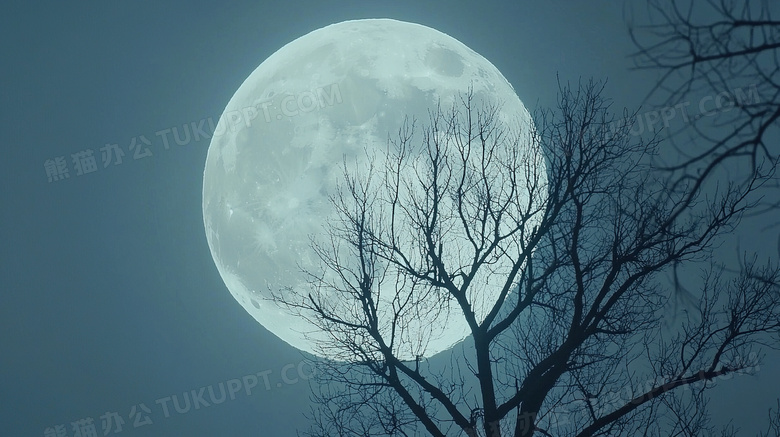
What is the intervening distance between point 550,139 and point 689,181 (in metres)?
5.14

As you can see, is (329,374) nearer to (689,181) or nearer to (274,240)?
(274,240)

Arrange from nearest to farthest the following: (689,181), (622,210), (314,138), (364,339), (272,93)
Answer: (689,181) < (622,210) < (364,339) < (314,138) < (272,93)

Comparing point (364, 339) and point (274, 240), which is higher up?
point (274, 240)

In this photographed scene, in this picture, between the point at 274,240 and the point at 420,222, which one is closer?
the point at 420,222

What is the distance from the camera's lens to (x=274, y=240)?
40.0 ft

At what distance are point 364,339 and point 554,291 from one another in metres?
2.65

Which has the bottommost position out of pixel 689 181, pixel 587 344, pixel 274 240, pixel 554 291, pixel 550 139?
pixel 689 181

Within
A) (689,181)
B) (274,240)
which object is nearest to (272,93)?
(274,240)

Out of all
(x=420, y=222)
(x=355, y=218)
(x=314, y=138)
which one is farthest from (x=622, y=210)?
(x=314, y=138)

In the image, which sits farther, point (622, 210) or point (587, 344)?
point (587, 344)

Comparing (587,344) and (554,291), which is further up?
(554,291)

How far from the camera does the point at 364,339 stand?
8.95 metres

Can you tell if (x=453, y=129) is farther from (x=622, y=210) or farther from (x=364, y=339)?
(x=364, y=339)

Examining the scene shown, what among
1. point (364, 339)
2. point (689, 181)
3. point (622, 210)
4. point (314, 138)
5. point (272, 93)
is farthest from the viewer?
point (272, 93)
